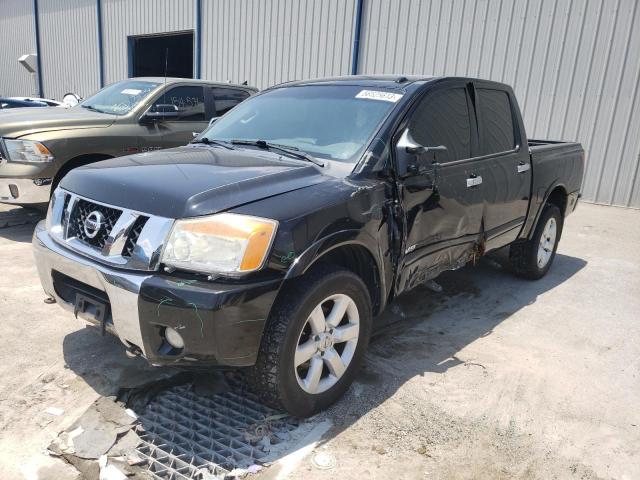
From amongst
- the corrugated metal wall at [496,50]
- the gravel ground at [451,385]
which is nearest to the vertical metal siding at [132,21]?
the corrugated metal wall at [496,50]

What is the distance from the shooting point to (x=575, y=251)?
654cm

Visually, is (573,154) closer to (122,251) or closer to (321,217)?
(321,217)

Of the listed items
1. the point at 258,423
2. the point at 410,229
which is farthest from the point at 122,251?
the point at 410,229

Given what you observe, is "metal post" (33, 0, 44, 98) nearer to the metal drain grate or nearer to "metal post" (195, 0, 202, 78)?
"metal post" (195, 0, 202, 78)

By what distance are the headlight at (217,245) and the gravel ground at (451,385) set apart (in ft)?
3.20

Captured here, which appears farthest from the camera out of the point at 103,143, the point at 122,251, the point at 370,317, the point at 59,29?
the point at 59,29

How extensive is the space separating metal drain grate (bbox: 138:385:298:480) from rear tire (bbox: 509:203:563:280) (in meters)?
3.30

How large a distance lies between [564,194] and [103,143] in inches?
197

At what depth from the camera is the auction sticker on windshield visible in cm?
331

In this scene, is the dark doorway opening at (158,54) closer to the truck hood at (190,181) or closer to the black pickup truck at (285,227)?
the black pickup truck at (285,227)

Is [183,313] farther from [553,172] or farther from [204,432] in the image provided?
[553,172]

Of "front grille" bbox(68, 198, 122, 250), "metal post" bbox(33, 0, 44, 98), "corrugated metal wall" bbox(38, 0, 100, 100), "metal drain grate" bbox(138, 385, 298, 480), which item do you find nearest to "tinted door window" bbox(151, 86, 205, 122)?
"front grille" bbox(68, 198, 122, 250)

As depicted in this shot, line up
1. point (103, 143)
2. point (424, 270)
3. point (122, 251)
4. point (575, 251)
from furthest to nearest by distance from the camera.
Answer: point (575, 251) < point (103, 143) < point (424, 270) < point (122, 251)

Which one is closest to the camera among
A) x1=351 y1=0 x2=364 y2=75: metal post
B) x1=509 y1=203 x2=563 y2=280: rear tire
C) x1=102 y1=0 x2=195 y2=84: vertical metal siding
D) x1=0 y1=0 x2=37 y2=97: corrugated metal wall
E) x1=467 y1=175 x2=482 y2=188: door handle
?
x1=467 y1=175 x2=482 y2=188: door handle
